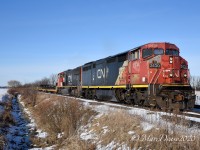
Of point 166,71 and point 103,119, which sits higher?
point 166,71

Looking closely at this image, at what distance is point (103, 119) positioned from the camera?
537 inches

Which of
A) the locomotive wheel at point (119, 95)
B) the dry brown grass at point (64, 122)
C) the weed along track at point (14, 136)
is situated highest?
the locomotive wheel at point (119, 95)

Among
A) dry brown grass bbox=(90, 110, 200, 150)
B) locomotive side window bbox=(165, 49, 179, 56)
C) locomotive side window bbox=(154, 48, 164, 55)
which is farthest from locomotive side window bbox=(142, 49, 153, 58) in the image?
dry brown grass bbox=(90, 110, 200, 150)

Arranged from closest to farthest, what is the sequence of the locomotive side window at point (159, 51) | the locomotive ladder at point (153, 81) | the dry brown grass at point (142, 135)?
the dry brown grass at point (142, 135)
the locomotive ladder at point (153, 81)
the locomotive side window at point (159, 51)

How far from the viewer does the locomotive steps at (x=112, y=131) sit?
8.23 metres

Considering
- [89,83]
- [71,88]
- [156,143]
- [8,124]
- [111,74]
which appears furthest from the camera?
[71,88]

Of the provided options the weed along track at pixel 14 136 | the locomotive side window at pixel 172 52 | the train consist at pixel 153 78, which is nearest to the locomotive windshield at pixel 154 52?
the train consist at pixel 153 78

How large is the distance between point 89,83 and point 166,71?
14.7 m

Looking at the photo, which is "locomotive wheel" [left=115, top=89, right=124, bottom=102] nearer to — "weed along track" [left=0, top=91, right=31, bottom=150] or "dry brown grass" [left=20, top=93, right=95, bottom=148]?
"dry brown grass" [left=20, top=93, right=95, bottom=148]

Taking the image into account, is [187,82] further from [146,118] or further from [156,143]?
[156,143]

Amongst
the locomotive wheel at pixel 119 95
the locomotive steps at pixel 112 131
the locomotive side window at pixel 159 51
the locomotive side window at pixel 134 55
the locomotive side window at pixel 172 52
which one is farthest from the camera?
the locomotive wheel at pixel 119 95

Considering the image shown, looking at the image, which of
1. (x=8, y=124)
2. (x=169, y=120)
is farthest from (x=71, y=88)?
(x=169, y=120)

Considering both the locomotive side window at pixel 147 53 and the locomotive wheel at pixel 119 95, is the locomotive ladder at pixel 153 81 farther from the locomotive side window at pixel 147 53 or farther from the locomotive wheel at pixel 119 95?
the locomotive wheel at pixel 119 95

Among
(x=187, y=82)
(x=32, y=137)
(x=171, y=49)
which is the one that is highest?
(x=171, y=49)
